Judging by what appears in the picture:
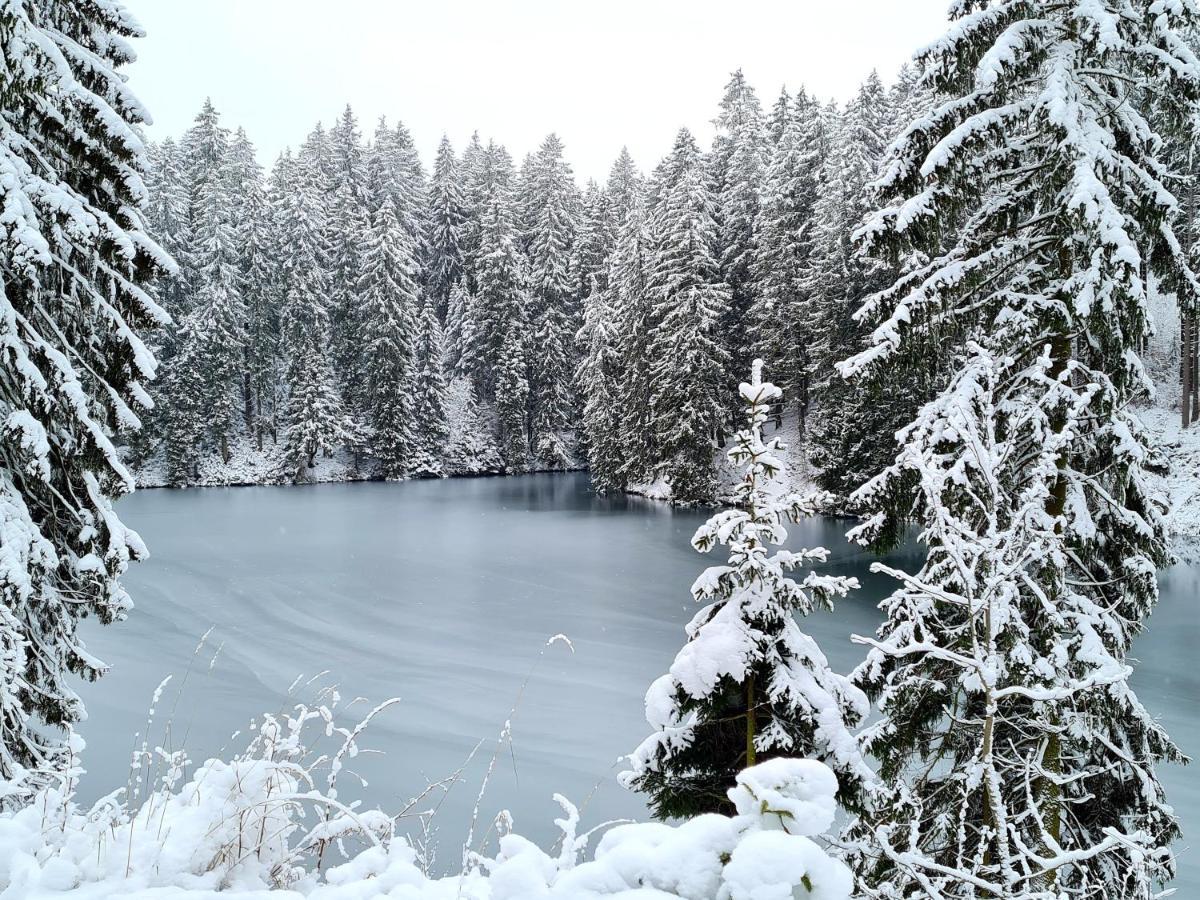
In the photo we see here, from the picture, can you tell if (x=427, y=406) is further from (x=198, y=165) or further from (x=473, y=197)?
(x=198, y=165)

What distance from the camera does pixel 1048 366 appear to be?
20.9 ft

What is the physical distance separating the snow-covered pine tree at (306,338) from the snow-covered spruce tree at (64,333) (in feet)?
116

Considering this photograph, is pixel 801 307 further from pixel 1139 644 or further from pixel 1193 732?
pixel 1193 732

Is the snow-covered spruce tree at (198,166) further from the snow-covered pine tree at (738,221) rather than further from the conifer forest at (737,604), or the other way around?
the snow-covered pine tree at (738,221)

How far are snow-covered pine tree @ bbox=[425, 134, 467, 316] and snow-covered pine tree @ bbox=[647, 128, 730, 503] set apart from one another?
22807 mm

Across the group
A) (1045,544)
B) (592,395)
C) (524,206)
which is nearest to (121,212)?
(1045,544)

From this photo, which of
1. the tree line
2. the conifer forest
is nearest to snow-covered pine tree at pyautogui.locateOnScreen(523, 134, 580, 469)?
the tree line

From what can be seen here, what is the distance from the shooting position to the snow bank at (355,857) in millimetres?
1692

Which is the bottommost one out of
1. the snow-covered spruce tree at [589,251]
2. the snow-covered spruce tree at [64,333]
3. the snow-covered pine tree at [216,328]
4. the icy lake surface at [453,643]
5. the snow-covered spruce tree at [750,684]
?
the icy lake surface at [453,643]

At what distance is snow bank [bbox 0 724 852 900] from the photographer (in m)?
1.69

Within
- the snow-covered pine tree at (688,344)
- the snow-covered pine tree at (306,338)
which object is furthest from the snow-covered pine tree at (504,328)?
the snow-covered pine tree at (688,344)

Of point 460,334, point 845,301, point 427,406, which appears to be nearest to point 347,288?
point 460,334

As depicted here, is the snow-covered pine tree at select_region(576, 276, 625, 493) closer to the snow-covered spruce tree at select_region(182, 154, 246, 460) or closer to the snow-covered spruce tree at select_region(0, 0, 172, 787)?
the snow-covered spruce tree at select_region(182, 154, 246, 460)

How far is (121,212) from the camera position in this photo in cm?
722
